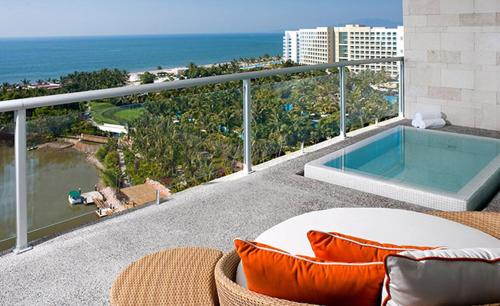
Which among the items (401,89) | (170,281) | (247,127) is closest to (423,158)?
(247,127)

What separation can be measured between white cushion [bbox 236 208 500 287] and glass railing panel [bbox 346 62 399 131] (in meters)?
4.04

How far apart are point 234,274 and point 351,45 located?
12457 millimetres

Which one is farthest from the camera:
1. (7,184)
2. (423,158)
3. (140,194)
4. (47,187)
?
(423,158)

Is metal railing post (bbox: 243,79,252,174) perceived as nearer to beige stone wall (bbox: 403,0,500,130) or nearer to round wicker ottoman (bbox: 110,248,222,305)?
round wicker ottoman (bbox: 110,248,222,305)

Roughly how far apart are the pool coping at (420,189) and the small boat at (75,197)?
207cm

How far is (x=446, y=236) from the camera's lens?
6.46ft

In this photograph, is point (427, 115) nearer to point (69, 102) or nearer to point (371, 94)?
point (371, 94)

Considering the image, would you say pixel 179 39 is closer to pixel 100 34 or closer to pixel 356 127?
pixel 100 34

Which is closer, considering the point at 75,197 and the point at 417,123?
the point at 75,197

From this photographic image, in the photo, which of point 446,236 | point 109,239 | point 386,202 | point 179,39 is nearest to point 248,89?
point 386,202

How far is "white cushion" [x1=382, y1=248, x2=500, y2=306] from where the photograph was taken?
1180 millimetres

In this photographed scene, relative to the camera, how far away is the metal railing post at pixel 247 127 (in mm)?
4668

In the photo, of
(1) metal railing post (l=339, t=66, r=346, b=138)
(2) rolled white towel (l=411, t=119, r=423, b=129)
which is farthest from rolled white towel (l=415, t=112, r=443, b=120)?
(1) metal railing post (l=339, t=66, r=346, b=138)

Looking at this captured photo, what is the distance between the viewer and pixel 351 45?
13328mm
